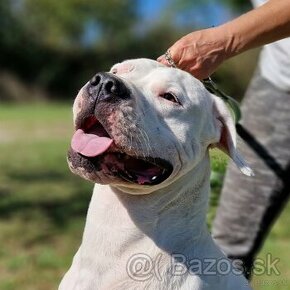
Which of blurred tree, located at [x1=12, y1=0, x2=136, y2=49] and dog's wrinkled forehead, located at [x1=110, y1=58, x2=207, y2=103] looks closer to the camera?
dog's wrinkled forehead, located at [x1=110, y1=58, x2=207, y2=103]

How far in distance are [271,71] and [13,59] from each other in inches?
1155

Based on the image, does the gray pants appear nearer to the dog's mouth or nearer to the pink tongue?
the dog's mouth

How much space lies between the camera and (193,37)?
2857 mm

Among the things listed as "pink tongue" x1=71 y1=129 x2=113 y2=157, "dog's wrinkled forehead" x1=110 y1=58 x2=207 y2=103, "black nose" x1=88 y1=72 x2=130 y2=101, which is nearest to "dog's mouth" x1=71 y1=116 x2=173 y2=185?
"pink tongue" x1=71 y1=129 x2=113 y2=157

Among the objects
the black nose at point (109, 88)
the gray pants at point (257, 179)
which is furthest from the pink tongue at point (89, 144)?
the gray pants at point (257, 179)

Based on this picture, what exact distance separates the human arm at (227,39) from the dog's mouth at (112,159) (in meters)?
0.49

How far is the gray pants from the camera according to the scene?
380 centimetres

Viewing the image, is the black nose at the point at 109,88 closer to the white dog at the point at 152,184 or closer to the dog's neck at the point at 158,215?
the white dog at the point at 152,184

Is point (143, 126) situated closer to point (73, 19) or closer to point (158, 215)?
point (158, 215)

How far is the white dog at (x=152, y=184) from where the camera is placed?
8.21ft

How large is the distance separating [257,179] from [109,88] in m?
1.64

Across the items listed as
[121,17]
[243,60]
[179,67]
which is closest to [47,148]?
[243,60]

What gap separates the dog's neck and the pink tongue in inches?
10.9

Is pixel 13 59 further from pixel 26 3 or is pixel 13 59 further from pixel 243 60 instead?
pixel 243 60
